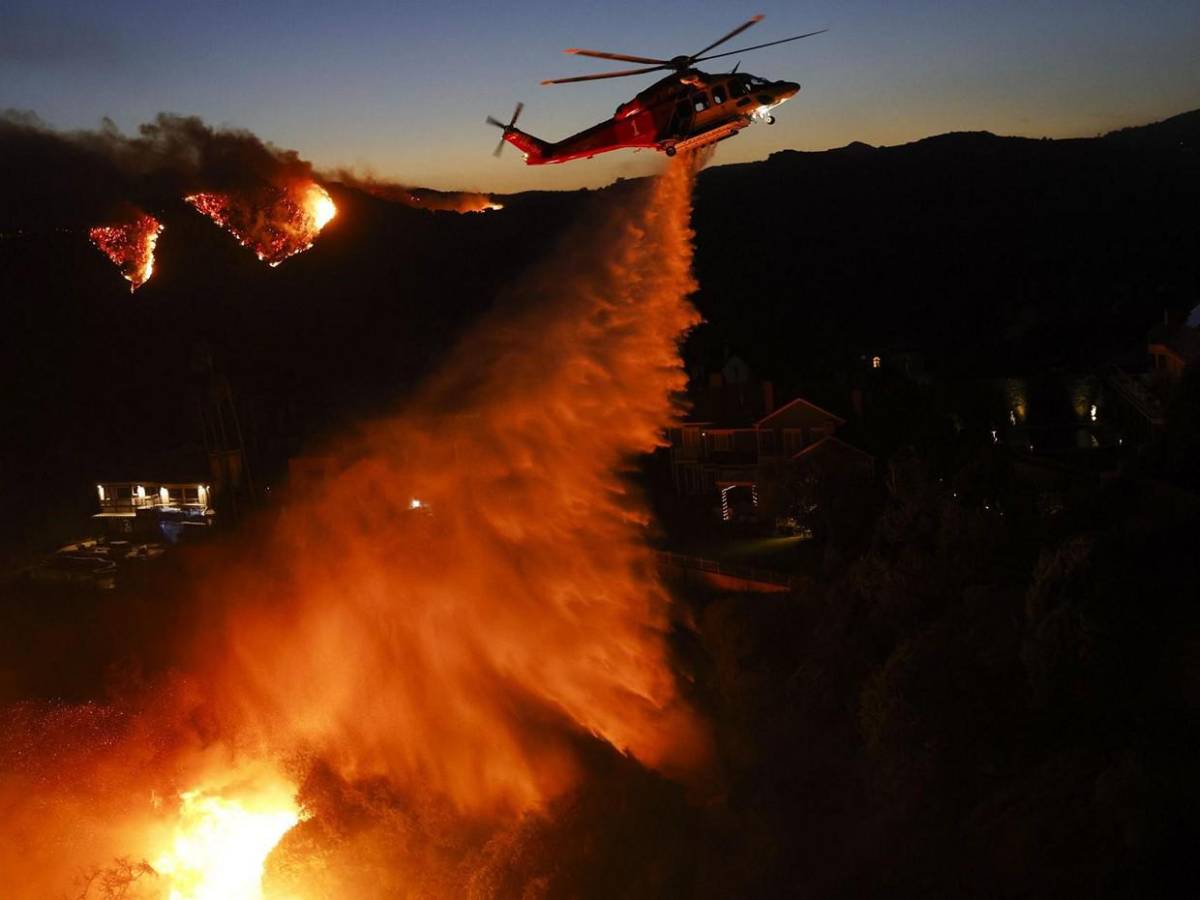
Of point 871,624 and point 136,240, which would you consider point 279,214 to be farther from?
point 871,624

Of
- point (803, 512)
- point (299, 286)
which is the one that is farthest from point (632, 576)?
point (299, 286)

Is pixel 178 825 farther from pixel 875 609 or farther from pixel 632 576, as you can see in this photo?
pixel 875 609

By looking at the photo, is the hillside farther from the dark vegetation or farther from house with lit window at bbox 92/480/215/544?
house with lit window at bbox 92/480/215/544

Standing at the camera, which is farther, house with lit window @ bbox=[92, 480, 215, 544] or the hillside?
the hillside

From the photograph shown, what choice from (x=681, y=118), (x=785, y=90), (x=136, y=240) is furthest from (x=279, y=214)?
(x=785, y=90)

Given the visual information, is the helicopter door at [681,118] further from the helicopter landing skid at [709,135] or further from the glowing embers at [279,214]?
the glowing embers at [279,214]

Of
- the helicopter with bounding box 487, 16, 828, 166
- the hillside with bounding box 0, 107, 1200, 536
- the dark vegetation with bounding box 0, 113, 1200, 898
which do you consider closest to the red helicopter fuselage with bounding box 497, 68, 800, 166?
the helicopter with bounding box 487, 16, 828, 166
